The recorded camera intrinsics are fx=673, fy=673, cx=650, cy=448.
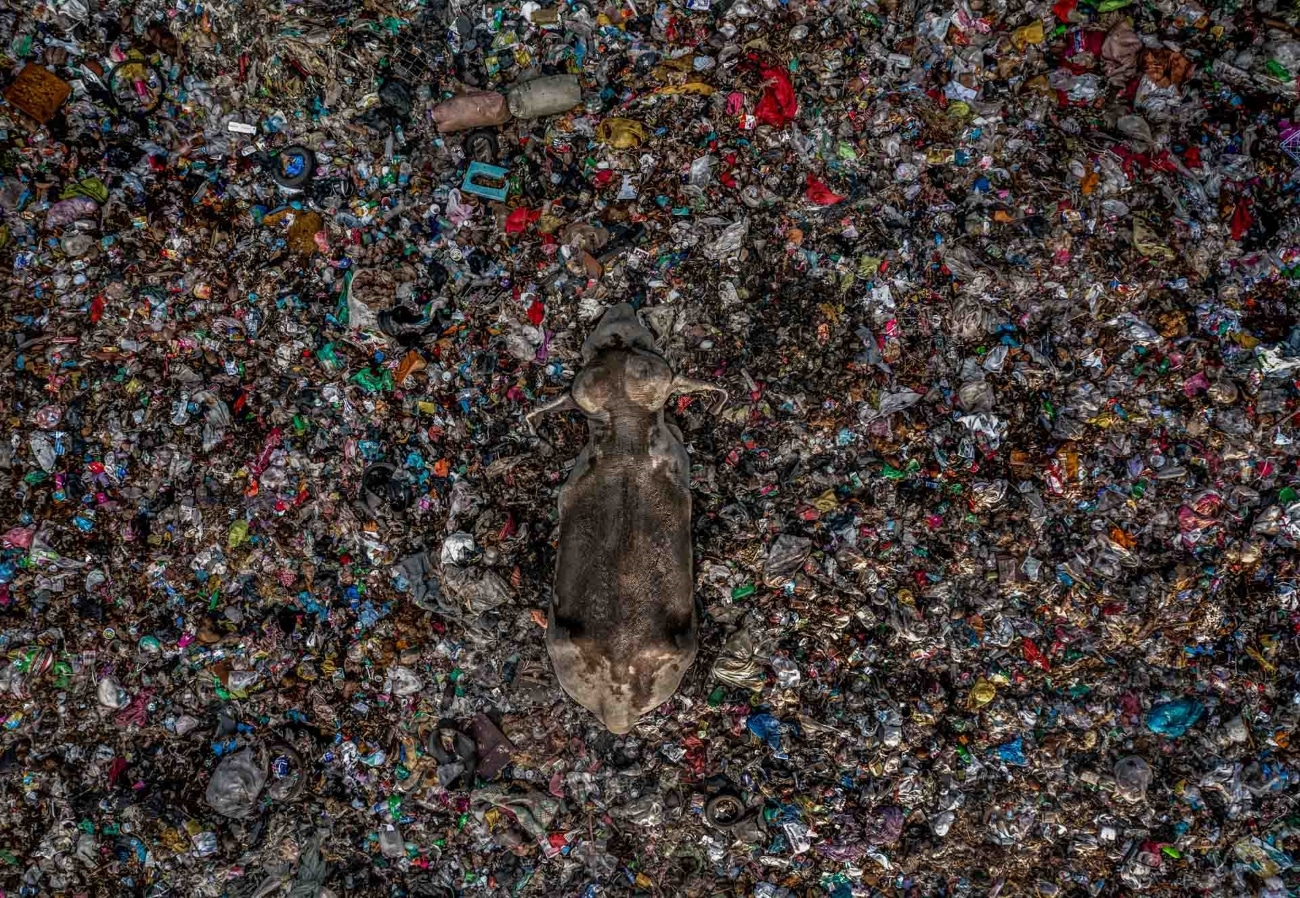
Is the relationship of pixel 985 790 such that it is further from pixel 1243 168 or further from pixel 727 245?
pixel 1243 168

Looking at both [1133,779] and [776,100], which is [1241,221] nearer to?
Result: [776,100]

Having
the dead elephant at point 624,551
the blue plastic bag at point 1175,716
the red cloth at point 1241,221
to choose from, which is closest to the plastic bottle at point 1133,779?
the blue plastic bag at point 1175,716

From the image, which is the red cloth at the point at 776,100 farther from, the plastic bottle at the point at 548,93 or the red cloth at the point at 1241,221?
the red cloth at the point at 1241,221

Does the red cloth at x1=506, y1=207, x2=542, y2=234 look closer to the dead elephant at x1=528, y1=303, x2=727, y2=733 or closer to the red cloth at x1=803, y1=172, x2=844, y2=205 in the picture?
the dead elephant at x1=528, y1=303, x2=727, y2=733

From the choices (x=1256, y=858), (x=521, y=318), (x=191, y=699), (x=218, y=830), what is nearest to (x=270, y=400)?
(x=521, y=318)

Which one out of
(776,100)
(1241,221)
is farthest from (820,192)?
(1241,221)
